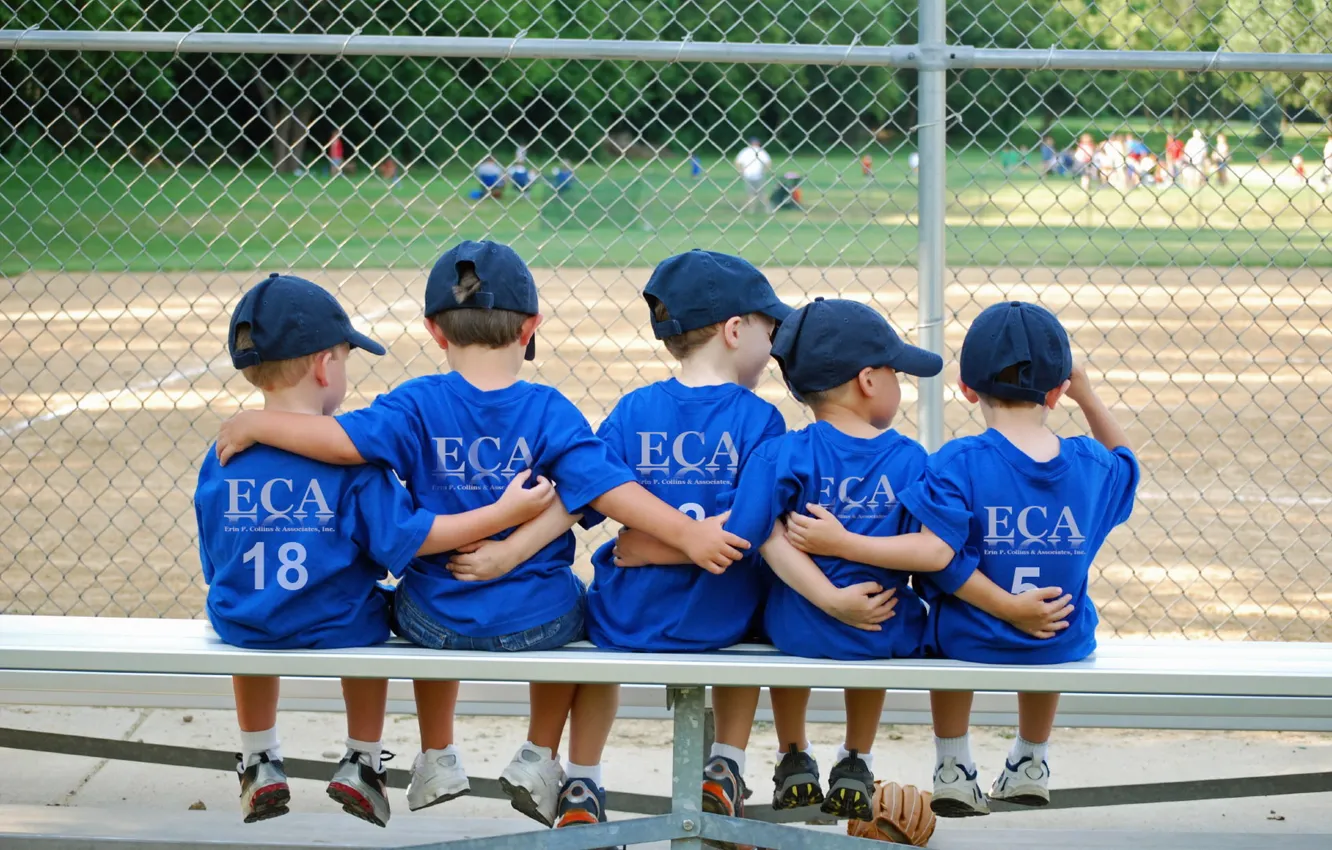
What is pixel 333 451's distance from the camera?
2.71 metres

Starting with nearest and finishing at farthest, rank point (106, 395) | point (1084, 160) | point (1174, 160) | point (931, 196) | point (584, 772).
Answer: point (584, 772) < point (931, 196) < point (106, 395) < point (1174, 160) < point (1084, 160)

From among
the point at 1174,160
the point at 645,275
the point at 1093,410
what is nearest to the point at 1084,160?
the point at 1174,160

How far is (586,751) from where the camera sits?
2.92 metres

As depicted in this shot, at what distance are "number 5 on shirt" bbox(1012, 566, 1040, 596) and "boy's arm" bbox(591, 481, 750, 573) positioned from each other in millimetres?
531

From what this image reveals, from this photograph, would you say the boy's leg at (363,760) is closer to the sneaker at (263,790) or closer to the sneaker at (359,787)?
the sneaker at (359,787)

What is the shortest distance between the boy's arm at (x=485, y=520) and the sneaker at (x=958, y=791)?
1.03 m

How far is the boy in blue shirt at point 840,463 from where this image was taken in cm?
272

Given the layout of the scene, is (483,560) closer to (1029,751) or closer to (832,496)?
(832,496)

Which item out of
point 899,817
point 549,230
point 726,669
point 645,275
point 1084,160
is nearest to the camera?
point 726,669

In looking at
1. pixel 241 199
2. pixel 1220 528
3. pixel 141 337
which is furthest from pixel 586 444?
pixel 241 199

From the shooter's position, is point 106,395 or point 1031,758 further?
point 106,395

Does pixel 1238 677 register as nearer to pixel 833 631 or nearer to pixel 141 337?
pixel 833 631

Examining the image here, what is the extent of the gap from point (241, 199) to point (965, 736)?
30389mm

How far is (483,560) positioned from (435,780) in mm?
491
